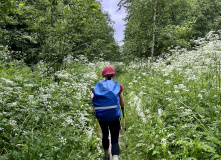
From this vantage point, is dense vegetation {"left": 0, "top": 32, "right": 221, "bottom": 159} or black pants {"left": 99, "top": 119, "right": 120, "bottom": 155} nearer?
dense vegetation {"left": 0, "top": 32, "right": 221, "bottom": 159}

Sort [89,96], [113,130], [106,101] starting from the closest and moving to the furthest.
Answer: [106,101]
[113,130]
[89,96]

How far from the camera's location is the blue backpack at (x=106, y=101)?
3.01 metres

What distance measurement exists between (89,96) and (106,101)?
12.7 ft

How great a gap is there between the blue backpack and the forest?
2.19 ft

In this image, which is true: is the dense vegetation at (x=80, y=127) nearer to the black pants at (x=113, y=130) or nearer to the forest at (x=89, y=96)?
the forest at (x=89, y=96)

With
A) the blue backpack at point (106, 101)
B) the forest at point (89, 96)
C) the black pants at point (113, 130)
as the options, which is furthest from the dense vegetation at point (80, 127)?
the blue backpack at point (106, 101)

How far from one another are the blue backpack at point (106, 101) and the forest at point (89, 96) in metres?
0.67

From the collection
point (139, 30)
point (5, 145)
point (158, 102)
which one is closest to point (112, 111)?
point (5, 145)

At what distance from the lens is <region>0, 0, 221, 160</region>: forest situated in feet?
9.42

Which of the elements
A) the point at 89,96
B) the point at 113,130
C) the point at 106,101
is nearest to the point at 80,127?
the point at 113,130

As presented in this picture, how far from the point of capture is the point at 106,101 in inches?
118

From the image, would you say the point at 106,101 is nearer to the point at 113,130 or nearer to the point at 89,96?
the point at 113,130

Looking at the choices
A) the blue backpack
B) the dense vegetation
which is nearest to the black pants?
the blue backpack

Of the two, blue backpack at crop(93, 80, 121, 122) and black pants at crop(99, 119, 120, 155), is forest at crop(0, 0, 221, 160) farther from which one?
blue backpack at crop(93, 80, 121, 122)
